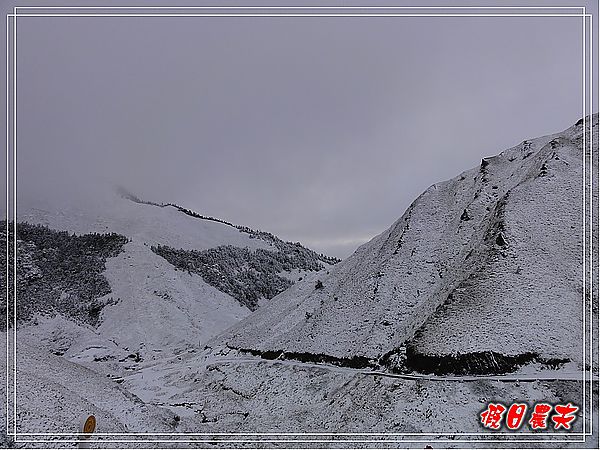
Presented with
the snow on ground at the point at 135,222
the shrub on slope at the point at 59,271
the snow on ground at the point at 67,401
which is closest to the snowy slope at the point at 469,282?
the snow on ground at the point at 67,401

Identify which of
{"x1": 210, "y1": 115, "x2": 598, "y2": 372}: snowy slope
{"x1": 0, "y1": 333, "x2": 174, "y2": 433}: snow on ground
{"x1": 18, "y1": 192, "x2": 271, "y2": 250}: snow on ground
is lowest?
{"x1": 0, "y1": 333, "x2": 174, "y2": 433}: snow on ground

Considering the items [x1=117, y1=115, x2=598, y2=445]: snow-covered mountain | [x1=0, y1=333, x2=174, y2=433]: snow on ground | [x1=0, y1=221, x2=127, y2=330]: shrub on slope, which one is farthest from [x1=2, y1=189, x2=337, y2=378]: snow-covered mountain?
[x1=0, y1=333, x2=174, y2=433]: snow on ground

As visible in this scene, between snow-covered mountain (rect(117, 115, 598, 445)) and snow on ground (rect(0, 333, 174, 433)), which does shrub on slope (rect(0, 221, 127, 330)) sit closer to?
snow-covered mountain (rect(117, 115, 598, 445))

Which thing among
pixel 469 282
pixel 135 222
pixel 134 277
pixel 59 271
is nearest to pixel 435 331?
pixel 469 282

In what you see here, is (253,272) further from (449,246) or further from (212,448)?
(212,448)

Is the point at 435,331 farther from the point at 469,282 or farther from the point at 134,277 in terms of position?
the point at 134,277

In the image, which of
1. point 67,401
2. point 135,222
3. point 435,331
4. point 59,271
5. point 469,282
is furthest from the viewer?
point 135,222

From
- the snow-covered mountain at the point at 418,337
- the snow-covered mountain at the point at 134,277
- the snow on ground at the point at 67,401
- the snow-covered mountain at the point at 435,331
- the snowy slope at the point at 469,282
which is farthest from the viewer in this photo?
the snow-covered mountain at the point at 134,277

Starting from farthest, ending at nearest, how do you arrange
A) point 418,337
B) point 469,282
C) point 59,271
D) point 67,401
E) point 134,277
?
point 59,271 < point 134,277 < point 469,282 < point 418,337 < point 67,401

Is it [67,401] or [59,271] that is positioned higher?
[59,271]

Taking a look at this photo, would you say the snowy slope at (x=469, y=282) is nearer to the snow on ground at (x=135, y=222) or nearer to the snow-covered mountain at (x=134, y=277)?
the snow-covered mountain at (x=134, y=277)

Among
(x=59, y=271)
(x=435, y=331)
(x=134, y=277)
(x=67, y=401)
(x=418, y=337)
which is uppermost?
(x=59, y=271)

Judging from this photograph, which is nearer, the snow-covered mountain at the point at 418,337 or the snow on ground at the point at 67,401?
the snow on ground at the point at 67,401

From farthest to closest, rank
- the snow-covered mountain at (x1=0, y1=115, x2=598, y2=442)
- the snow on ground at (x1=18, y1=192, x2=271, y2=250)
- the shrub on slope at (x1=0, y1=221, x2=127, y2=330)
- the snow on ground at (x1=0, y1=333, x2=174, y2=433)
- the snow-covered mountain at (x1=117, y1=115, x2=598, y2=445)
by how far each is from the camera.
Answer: the snow on ground at (x1=18, y1=192, x2=271, y2=250) < the shrub on slope at (x1=0, y1=221, x2=127, y2=330) < the snow-covered mountain at (x1=117, y1=115, x2=598, y2=445) < the snow-covered mountain at (x1=0, y1=115, x2=598, y2=442) < the snow on ground at (x1=0, y1=333, x2=174, y2=433)
